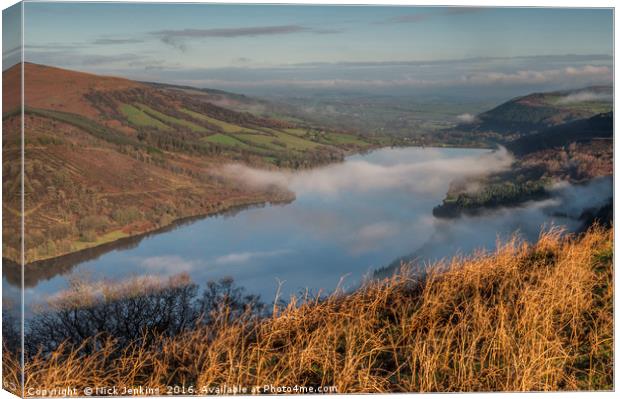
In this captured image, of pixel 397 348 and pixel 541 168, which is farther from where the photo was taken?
pixel 541 168

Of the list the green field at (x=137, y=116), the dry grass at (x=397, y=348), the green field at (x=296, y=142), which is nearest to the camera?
the dry grass at (x=397, y=348)

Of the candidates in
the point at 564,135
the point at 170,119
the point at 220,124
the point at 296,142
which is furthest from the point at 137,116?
the point at 564,135

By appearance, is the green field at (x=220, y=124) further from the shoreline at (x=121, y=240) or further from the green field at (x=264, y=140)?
the shoreline at (x=121, y=240)

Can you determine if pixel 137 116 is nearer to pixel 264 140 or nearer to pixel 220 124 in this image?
pixel 220 124

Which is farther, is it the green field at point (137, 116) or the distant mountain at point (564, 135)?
the distant mountain at point (564, 135)

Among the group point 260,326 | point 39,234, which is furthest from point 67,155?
point 260,326

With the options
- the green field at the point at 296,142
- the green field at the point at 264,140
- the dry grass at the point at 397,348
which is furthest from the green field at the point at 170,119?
the dry grass at the point at 397,348
